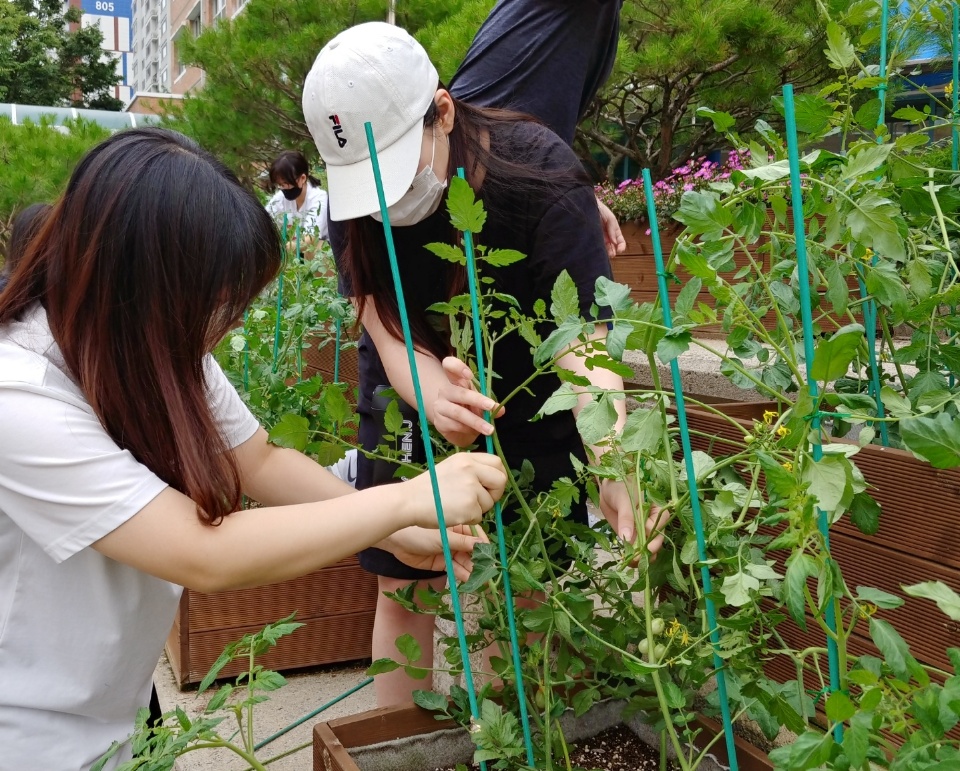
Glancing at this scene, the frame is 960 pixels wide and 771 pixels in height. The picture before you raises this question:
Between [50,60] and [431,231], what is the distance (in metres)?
30.9

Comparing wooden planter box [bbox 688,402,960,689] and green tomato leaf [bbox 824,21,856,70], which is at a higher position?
green tomato leaf [bbox 824,21,856,70]

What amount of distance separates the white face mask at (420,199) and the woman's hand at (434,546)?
Result: 43 cm

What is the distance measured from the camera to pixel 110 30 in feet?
186

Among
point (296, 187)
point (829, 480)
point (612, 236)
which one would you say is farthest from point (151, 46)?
point (829, 480)

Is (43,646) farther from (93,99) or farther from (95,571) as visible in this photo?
(93,99)

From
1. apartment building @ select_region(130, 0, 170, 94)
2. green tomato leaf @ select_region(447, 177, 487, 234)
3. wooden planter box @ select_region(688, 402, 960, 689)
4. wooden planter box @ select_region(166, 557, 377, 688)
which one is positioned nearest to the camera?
green tomato leaf @ select_region(447, 177, 487, 234)

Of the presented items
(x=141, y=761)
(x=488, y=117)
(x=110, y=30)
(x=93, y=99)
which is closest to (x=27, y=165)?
(x=488, y=117)

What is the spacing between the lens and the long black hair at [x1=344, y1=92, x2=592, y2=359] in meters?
1.28

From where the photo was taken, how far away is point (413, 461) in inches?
54.2

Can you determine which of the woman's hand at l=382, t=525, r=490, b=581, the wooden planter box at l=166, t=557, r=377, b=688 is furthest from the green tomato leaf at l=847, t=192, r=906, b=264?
the wooden planter box at l=166, t=557, r=377, b=688

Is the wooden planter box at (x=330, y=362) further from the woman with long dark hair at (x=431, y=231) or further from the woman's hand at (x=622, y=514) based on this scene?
the woman's hand at (x=622, y=514)

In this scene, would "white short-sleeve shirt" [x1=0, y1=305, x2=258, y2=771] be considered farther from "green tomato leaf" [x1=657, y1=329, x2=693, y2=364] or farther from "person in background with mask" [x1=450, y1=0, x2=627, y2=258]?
"person in background with mask" [x1=450, y1=0, x2=627, y2=258]

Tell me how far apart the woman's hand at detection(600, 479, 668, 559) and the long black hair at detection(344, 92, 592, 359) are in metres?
0.36

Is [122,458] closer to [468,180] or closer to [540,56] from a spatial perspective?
[468,180]
